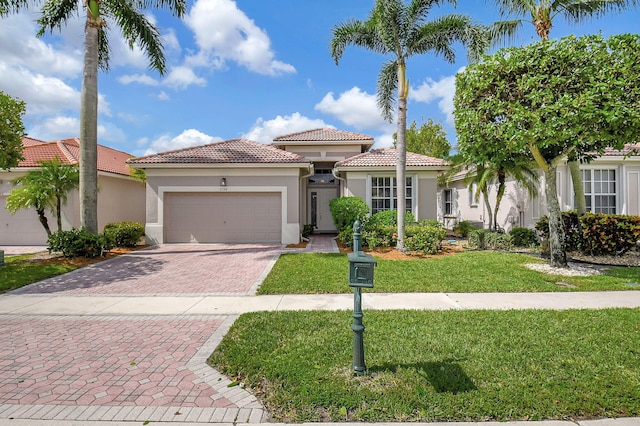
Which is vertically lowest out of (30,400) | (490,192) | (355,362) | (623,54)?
(30,400)

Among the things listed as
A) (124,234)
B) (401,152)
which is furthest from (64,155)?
(401,152)

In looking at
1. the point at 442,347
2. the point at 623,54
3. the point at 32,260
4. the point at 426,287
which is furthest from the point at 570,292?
the point at 32,260

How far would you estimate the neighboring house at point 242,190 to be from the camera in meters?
14.3

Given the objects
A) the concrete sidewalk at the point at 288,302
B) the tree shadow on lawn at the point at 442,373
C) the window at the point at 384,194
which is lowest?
the tree shadow on lawn at the point at 442,373

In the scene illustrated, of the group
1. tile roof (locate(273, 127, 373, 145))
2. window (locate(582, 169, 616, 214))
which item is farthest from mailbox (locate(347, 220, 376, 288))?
tile roof (locate(273, 127, 373, 145))

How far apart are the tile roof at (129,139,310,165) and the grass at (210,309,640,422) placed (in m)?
9.78

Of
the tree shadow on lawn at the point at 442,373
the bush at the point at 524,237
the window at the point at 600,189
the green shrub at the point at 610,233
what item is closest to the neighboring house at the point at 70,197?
the tree shadow on lawn at the point at 442,373

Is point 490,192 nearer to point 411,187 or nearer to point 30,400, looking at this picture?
point 411,187

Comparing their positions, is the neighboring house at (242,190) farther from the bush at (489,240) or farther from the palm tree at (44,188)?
the bush at (489,240)

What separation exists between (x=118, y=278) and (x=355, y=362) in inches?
308

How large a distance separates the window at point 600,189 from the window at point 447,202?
8030 millimetres

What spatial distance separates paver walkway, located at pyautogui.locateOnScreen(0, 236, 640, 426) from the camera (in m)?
3.18

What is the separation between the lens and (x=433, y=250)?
11945 millimetres

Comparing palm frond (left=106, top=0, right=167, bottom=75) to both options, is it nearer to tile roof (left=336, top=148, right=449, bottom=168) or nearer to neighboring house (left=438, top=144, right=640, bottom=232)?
tile roof (left=336, top=148, right=449, bottom=168)
